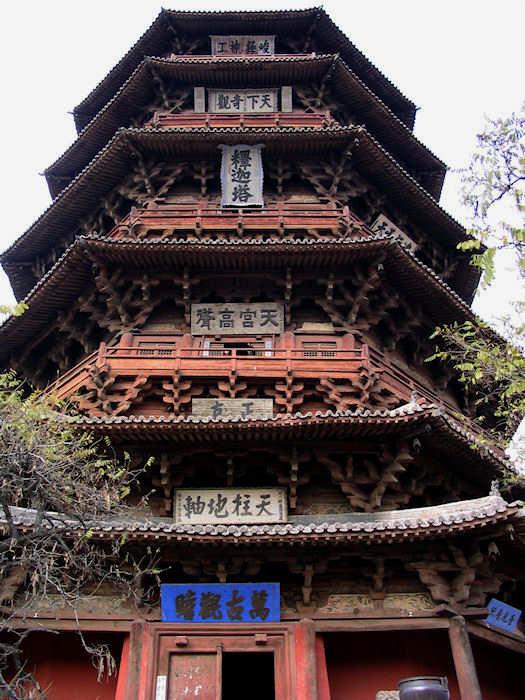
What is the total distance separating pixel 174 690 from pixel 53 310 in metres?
6.94

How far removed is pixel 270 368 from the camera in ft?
33.0

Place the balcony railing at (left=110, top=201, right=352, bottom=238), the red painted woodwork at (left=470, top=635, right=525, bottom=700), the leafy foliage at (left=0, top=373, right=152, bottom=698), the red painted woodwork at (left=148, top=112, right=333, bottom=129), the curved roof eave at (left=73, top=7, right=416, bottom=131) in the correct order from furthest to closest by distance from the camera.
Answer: the curved roof eave at (left=73, top=7, right=416, bottom=131) < the red painted woodwork at (left=148, top=112, right=333, bottom=129) < the balcony railing at (left=110, top=201, right=352, bottom=238) < the red painted woodwork at (left=470, top=635, right=525, bottom=700) < the leafy foliage at (left=0, top=373, right=152, bottom=698)

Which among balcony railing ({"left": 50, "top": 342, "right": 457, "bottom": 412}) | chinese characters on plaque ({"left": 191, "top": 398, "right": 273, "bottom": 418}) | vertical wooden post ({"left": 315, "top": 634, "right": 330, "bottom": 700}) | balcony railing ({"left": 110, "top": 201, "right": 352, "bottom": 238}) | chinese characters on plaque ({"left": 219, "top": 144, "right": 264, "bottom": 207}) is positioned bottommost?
vertical wooden post ({"left": 315, "top": 634, "right": 330, "bottom": 700})

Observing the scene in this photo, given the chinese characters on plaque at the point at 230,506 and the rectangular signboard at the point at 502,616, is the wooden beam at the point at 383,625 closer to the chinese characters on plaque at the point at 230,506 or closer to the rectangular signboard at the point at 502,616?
the rectangular signboard at the point at 502,616

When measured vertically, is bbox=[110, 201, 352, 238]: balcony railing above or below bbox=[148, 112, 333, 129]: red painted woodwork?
below

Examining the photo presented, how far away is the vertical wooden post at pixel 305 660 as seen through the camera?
24.7ft

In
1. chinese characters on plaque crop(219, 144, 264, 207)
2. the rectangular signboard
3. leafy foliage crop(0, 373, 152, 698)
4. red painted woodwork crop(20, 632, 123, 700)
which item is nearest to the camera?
leafy foliage crop(0, 373, 152, 698)

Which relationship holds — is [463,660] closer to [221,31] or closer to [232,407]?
[232,407]

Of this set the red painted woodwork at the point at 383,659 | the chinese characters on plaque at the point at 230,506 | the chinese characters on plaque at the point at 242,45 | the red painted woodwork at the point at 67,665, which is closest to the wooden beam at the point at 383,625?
the red painted woodwork at the point at 383,659

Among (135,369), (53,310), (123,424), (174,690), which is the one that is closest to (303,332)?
(135,369)

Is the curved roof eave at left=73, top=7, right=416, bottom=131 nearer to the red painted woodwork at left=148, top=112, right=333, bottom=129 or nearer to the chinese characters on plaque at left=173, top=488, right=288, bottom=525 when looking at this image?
the red painted woodwork at left=148, top=112, right=333, bottom=129

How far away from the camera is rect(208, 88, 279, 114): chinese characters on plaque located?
14625 mm

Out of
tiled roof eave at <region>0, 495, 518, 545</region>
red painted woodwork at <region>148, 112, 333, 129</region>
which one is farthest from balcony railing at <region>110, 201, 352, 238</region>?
tiled roof eave at <region>0, 495, 518, 545</region>

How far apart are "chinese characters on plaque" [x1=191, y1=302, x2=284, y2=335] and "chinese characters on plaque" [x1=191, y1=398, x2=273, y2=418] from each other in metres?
1.45
